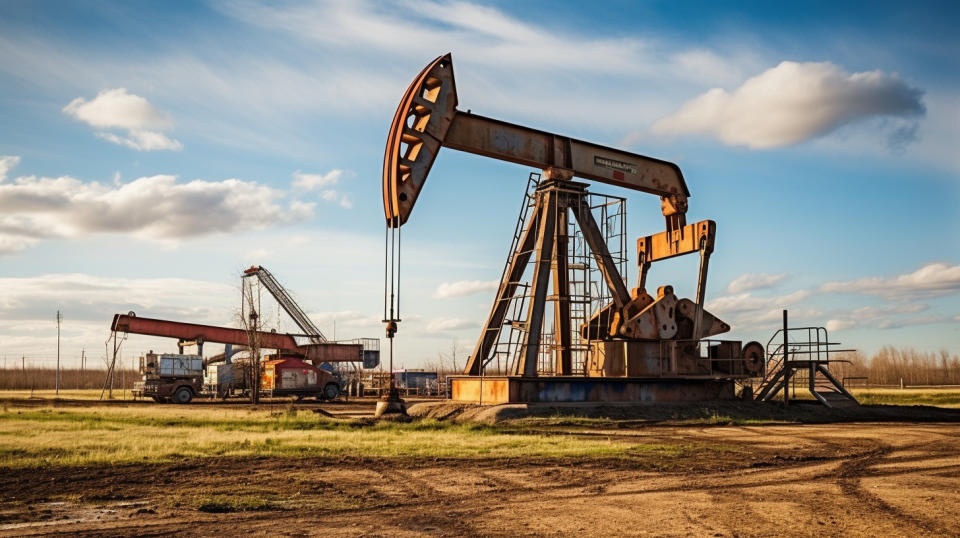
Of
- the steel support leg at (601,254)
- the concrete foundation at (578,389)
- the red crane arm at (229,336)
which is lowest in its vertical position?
the concrete foundation at (578,389)

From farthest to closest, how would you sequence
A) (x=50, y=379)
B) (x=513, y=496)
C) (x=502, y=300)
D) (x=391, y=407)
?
(x=50, y=379)
(x=502, y=300)
(x=391, y=407)
(x=513, y=496)

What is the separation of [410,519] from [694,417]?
11.8 m

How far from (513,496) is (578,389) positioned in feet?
31.4

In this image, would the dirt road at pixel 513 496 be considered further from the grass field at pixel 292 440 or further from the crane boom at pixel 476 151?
the crane boom at pixel 476 151

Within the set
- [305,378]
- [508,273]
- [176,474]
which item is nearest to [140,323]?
[305,378]

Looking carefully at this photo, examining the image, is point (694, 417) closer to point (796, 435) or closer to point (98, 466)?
point (796, 435)

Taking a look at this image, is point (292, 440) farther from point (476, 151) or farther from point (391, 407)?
point (476, 151)

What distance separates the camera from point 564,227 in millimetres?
18375

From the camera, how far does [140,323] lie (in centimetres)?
3186

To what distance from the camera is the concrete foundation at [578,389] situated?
54.4 feet

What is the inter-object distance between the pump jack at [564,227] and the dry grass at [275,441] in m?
2.85

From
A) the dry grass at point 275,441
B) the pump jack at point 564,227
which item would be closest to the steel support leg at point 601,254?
the pump jack at point 564,227

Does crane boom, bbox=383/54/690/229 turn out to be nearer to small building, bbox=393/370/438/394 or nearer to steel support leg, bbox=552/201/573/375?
steel support leg, bbox=552/201/573/375

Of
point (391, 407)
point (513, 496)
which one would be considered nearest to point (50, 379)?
point (391, 407)
